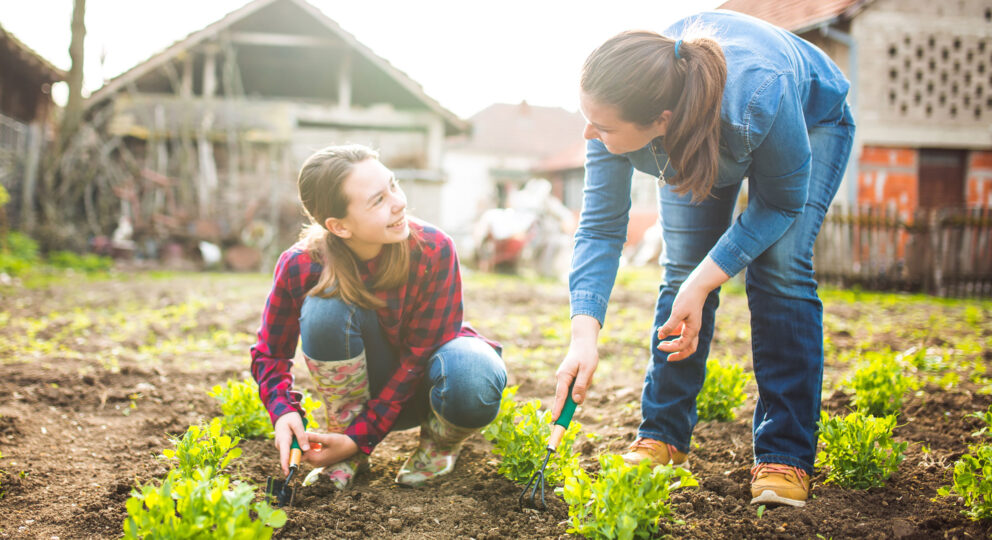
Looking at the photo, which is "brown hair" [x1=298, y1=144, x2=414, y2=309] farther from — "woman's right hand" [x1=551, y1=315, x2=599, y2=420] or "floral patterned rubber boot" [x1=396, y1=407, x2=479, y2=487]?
"woman's right hand" [x1=551, y1=315, x2=599, y2=420]

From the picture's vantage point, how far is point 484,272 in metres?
12.0

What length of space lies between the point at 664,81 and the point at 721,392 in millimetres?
1500

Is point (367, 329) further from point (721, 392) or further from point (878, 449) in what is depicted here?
point (878, 449)

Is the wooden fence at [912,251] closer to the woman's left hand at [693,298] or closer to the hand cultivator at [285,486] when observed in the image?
the woman's left hand at [693,298]

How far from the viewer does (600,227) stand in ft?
6.81

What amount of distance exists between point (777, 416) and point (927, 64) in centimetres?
1202

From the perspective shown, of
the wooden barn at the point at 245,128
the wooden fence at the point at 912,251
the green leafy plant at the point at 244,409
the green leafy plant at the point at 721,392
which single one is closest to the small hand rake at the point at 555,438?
the green leafy plant at the point at 721,392

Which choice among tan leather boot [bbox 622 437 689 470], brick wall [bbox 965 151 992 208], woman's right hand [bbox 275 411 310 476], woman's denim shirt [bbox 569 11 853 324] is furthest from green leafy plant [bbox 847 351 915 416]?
brick wall [bbox 965 151 992 208]

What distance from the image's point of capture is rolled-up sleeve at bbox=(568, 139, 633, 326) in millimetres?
1992

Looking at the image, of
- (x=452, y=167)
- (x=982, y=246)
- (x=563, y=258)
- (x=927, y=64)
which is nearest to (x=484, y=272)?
(x=563, y=258)

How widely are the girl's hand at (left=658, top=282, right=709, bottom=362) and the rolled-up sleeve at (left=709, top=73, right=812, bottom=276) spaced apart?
4.2 inches

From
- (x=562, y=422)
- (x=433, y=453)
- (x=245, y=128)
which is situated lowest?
(x=433, y=453)

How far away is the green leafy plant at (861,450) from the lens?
6.20 ft

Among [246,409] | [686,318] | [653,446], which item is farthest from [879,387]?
[246,409]
